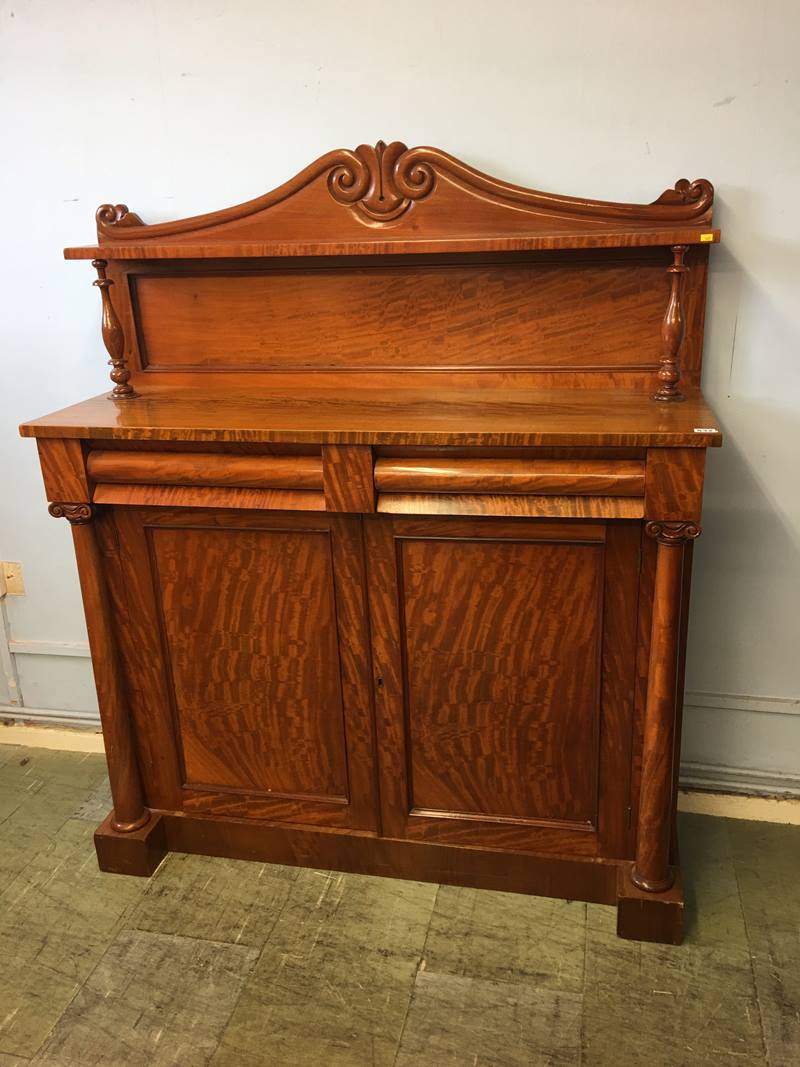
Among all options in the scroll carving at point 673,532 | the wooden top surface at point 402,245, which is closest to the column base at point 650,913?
the scroll carving at point 673,532

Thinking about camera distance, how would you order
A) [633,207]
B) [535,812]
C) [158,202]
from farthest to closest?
[158,202], [535,812], [633,207]

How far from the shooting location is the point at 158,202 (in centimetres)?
216

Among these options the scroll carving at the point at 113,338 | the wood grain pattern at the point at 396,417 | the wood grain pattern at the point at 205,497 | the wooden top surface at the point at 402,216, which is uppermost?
the wooden top surface at the point at 402,216

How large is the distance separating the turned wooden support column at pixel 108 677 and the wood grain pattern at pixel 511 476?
2.26 ft

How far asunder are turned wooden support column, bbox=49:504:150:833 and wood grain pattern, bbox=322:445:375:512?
553mm

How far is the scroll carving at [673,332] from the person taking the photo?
1.78 m

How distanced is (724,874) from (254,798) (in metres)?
1.13

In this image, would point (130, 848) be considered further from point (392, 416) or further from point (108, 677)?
point (392, 416)

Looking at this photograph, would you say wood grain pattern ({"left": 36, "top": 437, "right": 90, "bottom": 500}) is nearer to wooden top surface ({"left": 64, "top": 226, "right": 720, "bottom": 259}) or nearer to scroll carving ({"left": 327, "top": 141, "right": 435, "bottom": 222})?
wooden top surface ({"left": 64, "top": 226, "right": 720, "bottom": 259})

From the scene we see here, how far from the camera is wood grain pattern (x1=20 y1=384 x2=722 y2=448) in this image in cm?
167

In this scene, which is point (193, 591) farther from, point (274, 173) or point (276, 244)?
point (274, 173)

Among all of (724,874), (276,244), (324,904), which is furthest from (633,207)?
(324,904)

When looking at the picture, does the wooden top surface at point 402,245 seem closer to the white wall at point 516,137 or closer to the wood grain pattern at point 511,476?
the white wall at point 516,137

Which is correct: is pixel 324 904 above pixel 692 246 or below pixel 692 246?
below
